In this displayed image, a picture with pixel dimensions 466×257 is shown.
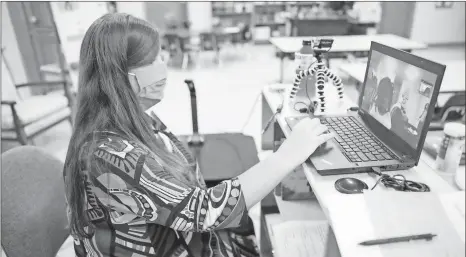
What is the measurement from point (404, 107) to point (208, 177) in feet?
2.44

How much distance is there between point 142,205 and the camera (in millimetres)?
730

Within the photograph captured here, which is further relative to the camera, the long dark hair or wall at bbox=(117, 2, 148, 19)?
wall at bbox=(117, 2, 148, 19)

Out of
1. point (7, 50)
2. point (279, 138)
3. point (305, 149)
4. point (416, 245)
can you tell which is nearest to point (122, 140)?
point (305, 149)

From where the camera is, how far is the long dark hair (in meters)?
0.78

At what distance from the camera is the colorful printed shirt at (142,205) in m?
0.72

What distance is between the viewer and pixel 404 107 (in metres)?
0.91

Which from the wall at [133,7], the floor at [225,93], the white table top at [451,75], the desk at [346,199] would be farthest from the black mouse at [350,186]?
the wall at [133,7]

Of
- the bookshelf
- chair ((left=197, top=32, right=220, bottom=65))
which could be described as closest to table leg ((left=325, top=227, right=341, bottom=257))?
chair ((left=197, top=32, right=220, bottom=65))

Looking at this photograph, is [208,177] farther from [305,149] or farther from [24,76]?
[24,76]

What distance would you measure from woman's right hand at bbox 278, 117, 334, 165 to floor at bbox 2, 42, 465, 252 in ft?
3.72

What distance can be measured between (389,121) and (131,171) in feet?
2.46

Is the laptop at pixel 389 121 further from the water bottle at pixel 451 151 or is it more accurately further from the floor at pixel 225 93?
the floor at pixel 225 93

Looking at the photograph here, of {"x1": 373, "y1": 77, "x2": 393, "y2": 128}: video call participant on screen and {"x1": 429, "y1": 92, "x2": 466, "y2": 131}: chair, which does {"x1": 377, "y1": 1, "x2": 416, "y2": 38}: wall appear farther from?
{"x1": 373, "y1": 77, "x2": 393, "y2": 128}: video call participant on screen

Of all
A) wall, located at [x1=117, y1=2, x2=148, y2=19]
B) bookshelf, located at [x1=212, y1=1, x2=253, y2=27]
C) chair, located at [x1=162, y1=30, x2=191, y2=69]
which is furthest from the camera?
bookshelf, located at [x1=212, y1=1, x2=253, y2=27]
